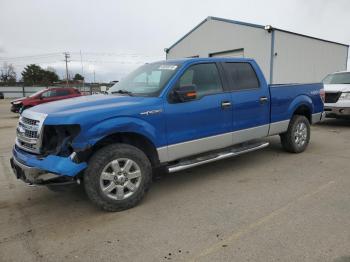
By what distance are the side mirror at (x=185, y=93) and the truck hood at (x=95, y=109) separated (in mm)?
291

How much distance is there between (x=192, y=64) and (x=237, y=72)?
1.03 metres

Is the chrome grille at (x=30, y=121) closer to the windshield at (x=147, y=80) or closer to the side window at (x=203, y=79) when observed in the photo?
the windshield at (x=147, y=80)

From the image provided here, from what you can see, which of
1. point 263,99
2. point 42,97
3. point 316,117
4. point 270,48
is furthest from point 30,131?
point 270,48

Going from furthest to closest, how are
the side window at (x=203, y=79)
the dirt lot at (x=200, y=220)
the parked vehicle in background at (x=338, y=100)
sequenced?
the parked vehicle in background at (x=338, y=100)
the side window at (x=203, y=79)
the dirt lot at (x=200, y=220)

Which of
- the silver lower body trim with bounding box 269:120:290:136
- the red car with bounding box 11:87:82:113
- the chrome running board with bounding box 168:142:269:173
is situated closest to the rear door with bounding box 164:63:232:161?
the chrome running board with bounding box 168:142:269:173

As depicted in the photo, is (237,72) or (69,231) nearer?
(69,231)

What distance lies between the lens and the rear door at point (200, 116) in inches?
168

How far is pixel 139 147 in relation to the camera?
13.6 ft

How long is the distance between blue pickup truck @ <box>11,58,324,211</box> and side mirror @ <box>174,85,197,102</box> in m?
0.02

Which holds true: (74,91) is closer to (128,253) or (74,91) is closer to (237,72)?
(237,72)

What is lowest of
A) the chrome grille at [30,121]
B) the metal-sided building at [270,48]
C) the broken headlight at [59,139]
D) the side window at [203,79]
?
the broken headlight at [59,139]

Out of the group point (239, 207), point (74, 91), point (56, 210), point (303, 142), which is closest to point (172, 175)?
point (239, 207)

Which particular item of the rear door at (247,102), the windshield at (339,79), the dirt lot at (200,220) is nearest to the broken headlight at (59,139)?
the dirt lot at (200,220)

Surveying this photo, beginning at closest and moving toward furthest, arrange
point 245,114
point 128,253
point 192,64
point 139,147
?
point 128,253 < point 139,147 < point 192,64 < point 245,114
